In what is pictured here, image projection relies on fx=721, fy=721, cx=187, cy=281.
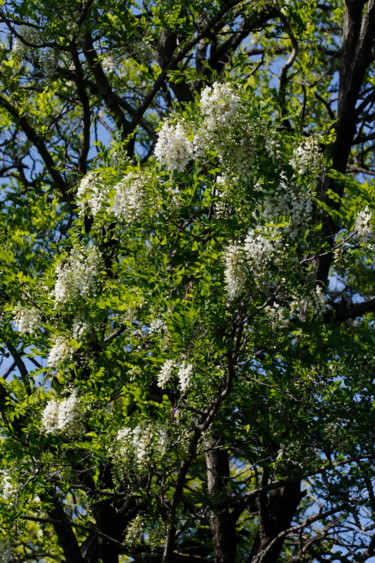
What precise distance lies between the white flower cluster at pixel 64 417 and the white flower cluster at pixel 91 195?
1.46 meters

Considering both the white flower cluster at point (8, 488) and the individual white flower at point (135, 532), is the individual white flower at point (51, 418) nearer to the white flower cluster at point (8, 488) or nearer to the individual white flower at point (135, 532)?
the white flower cluster at point (8, 488)

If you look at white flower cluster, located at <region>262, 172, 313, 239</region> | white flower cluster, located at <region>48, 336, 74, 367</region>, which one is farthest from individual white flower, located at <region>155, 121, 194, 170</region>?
white flower cluster, located at <region>48, 336, 74, 367</region>

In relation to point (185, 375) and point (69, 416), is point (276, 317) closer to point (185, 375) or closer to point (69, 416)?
point (185, 375)

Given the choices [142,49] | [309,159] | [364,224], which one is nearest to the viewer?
[364,224]

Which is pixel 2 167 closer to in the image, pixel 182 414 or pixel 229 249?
pixel 182 414

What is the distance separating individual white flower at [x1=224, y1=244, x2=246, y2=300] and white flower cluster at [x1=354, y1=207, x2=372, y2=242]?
778mm

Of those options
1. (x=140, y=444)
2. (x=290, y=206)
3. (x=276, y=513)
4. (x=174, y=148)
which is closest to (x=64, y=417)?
(x=140, y=444)

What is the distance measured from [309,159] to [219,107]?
2.34 feet

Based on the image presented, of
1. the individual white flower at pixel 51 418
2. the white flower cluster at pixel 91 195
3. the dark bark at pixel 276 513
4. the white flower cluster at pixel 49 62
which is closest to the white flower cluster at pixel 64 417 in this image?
the individual white flower at pixel 51 418

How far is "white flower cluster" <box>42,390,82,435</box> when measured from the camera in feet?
17.7

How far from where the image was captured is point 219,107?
14.6 ft

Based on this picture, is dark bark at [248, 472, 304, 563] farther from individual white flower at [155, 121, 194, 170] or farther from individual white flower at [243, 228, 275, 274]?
individual white flower at [155, 121, 194, 170]

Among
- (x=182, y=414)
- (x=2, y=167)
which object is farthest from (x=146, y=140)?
(x=182, y=414)

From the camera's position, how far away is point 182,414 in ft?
19.7
